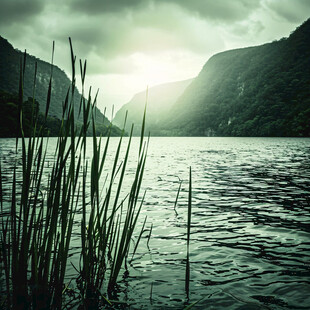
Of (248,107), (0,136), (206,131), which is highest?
(248,107)

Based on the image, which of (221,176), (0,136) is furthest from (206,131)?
(221,176)

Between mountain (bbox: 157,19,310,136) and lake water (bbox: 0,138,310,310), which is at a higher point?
mountain (bbox: 157,19,310,136)

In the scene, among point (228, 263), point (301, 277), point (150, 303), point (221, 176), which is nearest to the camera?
point (150, 303)

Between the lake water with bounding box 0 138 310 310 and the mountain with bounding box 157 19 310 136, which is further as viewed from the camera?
the mountain with bounding box 157 19 310 136

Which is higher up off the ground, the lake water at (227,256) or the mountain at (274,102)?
the mountain at (274,102)

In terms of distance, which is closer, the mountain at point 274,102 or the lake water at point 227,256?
the lake water at point 227,256

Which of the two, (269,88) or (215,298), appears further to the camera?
(269,88)

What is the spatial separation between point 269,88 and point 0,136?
13627 cm

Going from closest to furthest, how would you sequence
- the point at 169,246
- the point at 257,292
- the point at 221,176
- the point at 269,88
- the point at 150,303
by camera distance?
the point at 150,303 → the point at 257,292 → the point at 169,246 → the point at 221,176 → the point at 269,88

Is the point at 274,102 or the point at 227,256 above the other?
the point at 274,102

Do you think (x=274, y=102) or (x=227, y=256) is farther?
(x=274, y=102)

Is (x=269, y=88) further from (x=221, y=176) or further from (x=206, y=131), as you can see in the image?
(x=221, y=176)

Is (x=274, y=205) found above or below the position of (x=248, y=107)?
below

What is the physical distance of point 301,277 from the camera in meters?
4.09
